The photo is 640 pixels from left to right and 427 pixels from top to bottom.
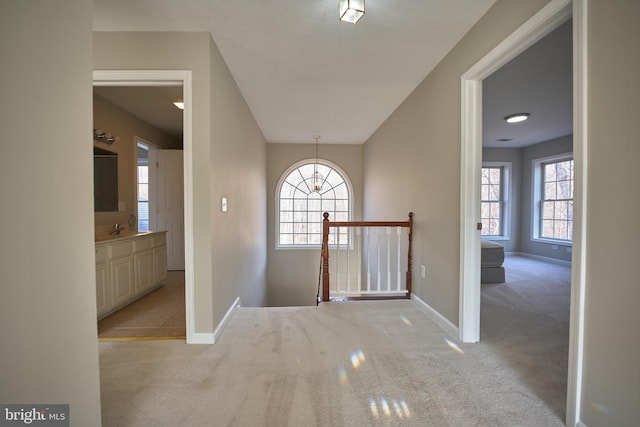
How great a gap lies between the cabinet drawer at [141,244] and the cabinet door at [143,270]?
2.3 inches

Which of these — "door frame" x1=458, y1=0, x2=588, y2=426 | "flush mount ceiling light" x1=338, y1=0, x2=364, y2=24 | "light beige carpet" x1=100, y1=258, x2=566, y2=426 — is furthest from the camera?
"flush mount ceiling light" x1=338, y1=0, x2=364, y2=24

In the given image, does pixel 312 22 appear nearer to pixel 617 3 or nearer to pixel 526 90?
pixel 617 3

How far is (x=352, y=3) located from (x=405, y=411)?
2.30 meters

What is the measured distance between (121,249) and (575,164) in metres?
3.81

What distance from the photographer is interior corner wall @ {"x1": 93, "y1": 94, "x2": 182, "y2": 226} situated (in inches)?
133

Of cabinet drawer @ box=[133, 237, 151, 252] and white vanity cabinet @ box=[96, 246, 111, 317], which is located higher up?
cabinet drawer @ box=[133, 237, 151, 252]

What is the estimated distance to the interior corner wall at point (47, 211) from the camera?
79 centimetres

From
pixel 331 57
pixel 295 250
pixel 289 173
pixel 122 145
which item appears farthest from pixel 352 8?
pixel 295 250

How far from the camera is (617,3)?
1.11 m

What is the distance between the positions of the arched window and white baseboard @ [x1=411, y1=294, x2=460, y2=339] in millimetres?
3423

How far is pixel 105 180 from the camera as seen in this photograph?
11.2 feet

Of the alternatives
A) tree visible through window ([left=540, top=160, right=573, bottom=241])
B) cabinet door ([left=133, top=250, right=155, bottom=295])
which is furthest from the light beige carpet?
tree visible through window ([left=540, top=160, right=573, bottom=241])

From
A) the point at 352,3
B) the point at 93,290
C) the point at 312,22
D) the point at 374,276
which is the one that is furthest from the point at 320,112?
the point at 93,290

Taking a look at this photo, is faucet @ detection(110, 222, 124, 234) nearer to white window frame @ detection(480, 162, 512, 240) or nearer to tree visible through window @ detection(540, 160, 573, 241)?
white window frame @ detection(480, 162, 512, 240)
